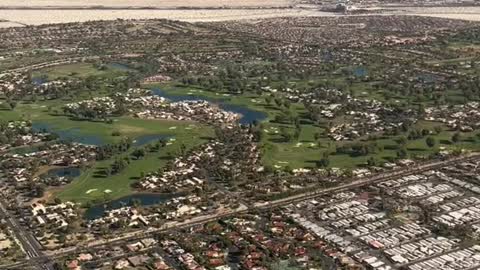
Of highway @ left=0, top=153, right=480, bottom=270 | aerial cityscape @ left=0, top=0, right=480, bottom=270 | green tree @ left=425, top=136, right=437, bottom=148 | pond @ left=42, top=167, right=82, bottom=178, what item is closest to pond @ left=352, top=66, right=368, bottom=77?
aerial cityscape @ left=0, top=0, right=480, bottom=270

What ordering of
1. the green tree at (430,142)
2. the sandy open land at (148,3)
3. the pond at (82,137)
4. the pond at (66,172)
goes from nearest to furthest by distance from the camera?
1. the pond at (66,172)
2. the green tree at (430,142)
3. the pond at (82,137)
4. the sandy open land at (148,3)

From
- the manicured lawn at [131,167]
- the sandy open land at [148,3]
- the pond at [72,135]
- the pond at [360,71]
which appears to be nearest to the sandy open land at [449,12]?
the sandy open land at [148,3]

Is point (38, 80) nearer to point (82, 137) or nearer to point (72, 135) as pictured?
point (72, 135)

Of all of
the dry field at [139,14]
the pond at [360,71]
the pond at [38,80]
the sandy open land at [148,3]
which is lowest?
the pond at [38,80]

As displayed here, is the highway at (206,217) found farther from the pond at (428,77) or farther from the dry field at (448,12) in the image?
the dry field at (448,12)

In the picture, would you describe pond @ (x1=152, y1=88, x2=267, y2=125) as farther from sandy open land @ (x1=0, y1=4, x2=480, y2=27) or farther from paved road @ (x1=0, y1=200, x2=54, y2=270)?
sandy open land @ (x1=0, y1=4, x2=480, y2=27)

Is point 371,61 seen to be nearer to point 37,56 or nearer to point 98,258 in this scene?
point 37,56

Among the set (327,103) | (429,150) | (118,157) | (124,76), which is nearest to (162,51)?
(124,76)

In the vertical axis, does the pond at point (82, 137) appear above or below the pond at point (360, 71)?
below
